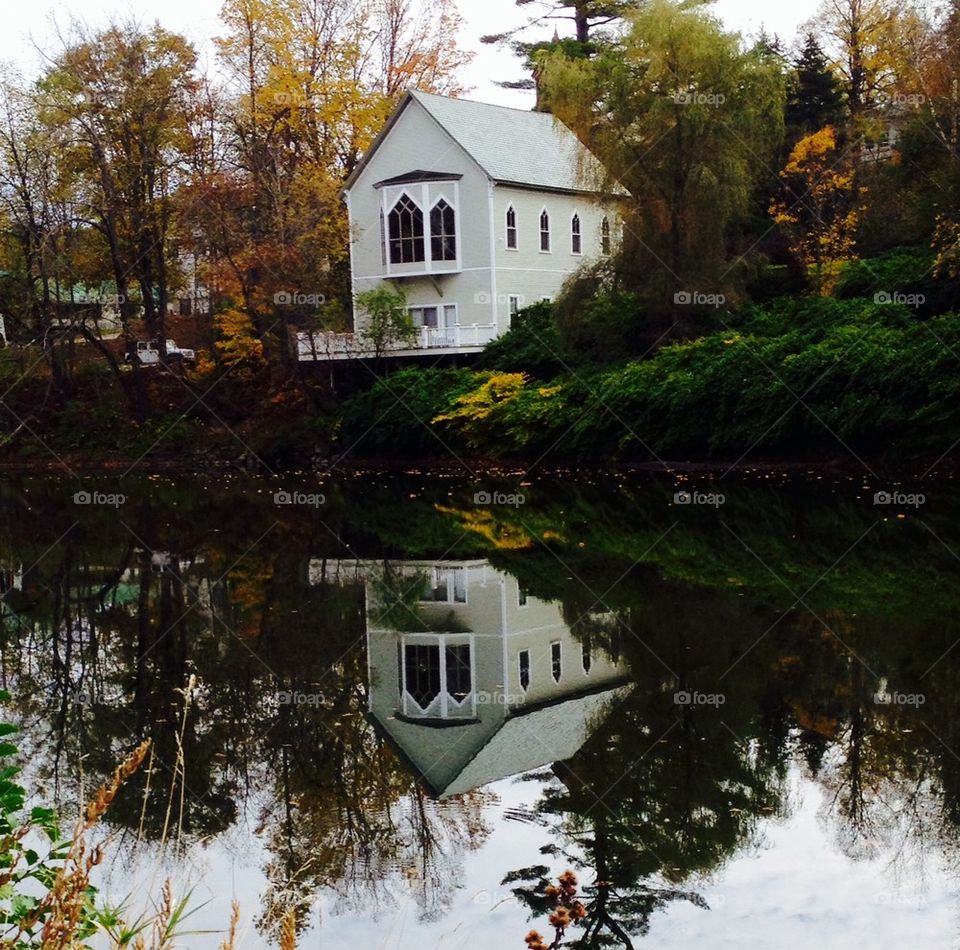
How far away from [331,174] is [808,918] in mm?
44743

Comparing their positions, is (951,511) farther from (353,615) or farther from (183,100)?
(183,100)

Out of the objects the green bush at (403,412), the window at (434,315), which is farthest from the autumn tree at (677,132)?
the window at (434,315)

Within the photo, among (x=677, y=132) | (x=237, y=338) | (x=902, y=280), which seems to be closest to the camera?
(x=902, y=280)

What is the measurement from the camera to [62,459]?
41.1 metres

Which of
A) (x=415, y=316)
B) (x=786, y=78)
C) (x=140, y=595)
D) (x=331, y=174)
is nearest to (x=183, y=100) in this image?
(x=331, y=174)

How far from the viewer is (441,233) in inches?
1651

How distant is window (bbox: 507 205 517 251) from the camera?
1663 inches

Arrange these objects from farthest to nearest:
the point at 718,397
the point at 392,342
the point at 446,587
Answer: the point at 392,342
the point at 718,397
the point at 446,587

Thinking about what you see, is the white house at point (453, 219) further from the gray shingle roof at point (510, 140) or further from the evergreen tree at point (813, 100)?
the evergreen tree at point (813, 100)

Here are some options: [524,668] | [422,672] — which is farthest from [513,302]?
[422,672]

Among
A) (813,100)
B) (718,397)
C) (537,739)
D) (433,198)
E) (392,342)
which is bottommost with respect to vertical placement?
(537,739)

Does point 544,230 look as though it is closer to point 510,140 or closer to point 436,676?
point 510,140

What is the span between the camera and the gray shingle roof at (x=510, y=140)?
41.4m

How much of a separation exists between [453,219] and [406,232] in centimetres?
174
